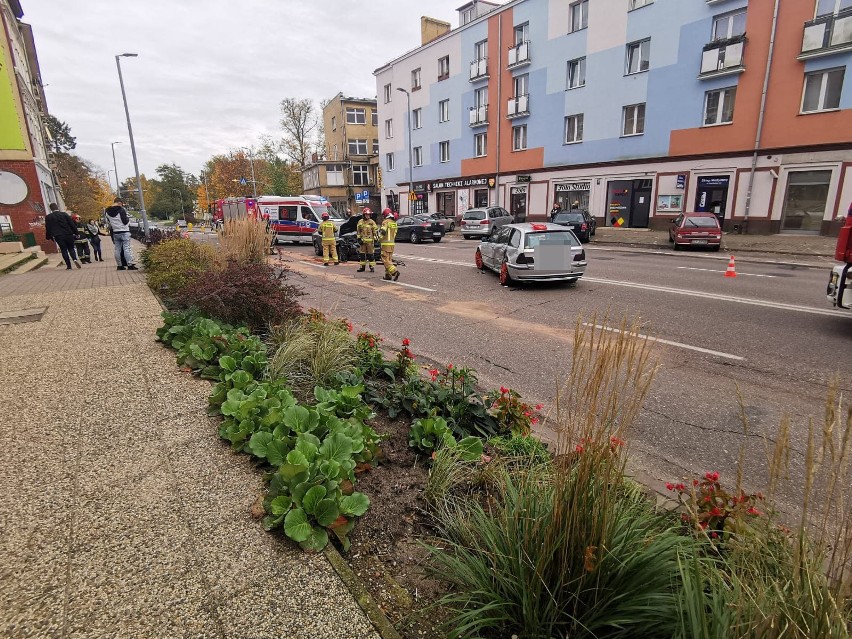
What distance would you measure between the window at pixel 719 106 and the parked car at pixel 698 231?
6.91 m

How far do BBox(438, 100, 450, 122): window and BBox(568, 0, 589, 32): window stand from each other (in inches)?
475

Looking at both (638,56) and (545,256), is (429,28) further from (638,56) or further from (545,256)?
(545,256)

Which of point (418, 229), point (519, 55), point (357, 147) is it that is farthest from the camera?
point (357, 147)

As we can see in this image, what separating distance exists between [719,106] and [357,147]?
146 feet

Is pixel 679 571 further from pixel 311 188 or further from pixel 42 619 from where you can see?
pixel 311 188

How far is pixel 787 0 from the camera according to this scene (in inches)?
784

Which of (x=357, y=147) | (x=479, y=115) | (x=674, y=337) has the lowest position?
(x=674, y=337)

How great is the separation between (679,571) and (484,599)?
75 cm

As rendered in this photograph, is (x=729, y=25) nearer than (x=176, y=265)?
No

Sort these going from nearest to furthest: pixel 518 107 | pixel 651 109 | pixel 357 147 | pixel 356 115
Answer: pixel 651 109
pixel 518 107
pixel 356 115
pixel 357 147

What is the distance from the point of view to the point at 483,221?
27.1 m

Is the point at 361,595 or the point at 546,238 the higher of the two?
the point at 546,238

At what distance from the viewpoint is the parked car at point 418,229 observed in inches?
1009

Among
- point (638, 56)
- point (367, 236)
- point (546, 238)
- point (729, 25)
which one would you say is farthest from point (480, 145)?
point (546, 238)
